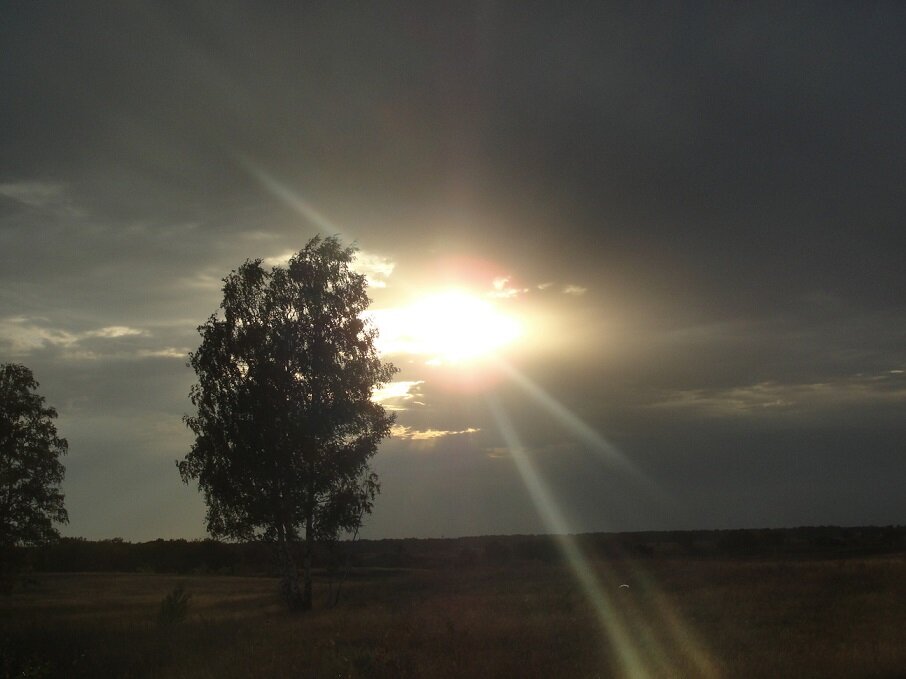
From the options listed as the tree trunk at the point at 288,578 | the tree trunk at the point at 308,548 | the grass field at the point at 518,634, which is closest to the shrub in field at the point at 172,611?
the grass field at the point at 518,634

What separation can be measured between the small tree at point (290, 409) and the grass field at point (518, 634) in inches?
170

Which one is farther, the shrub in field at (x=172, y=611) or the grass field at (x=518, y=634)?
the shrub in field at (x=172, y=611)

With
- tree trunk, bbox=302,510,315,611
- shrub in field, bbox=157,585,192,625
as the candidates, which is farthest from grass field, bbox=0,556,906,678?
tree trunk, bbox=302,510,315,611

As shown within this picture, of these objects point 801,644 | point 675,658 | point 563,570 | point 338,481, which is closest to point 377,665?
point 675,658

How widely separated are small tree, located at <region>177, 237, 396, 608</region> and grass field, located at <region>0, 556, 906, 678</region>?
4.32 m

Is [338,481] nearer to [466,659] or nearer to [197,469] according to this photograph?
[197,469]

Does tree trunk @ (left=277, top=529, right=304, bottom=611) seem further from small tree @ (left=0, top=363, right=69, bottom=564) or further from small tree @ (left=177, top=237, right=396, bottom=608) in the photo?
small tree @ (left=0, top=363, right=69, bottom=564)

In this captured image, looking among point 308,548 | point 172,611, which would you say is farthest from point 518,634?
point 308,548

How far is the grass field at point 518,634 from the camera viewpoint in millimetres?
16312

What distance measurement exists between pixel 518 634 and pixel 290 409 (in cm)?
1844

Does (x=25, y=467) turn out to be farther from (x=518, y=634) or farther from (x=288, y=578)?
(x=518, y=634)

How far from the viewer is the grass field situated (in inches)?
642

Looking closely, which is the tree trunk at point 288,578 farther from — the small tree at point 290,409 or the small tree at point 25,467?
the small tree at point 25,467

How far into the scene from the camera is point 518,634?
2127 cm
